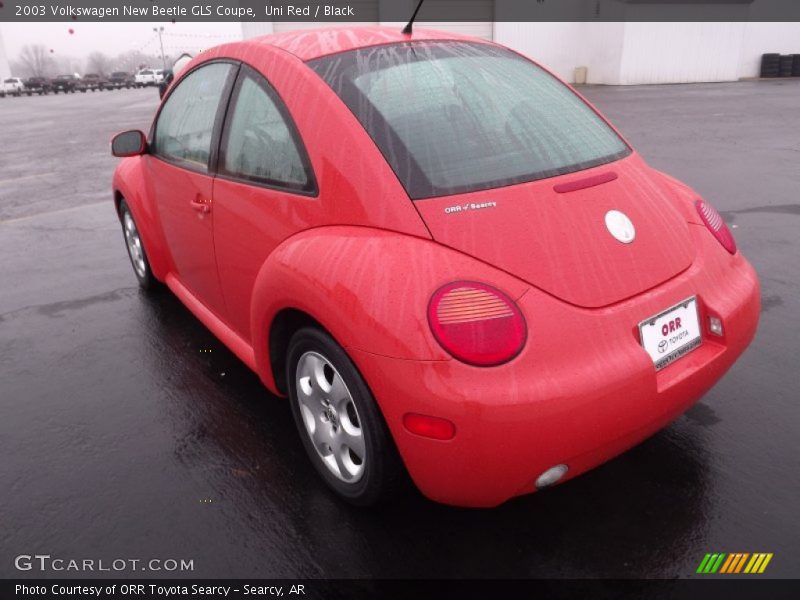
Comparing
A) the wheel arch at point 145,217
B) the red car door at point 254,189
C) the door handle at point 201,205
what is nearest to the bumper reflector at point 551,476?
the red car door at point 254,189

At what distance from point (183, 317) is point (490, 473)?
9.55ft

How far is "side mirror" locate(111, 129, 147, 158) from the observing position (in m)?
3.58

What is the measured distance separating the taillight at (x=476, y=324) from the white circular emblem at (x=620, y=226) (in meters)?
0.54

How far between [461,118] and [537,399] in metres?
1.15

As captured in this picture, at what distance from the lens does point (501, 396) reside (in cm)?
180

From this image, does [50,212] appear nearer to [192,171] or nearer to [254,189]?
[192,171]

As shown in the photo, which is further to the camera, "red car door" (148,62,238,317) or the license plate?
"red car door" (148,62,238,317)

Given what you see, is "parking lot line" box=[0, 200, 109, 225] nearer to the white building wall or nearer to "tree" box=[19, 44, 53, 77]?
the white building wall

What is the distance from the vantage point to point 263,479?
2590 millimetres

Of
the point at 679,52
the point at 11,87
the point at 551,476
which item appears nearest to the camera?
the point at 551,476

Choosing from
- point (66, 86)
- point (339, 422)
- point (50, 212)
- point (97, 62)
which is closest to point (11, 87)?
point (66, 86)

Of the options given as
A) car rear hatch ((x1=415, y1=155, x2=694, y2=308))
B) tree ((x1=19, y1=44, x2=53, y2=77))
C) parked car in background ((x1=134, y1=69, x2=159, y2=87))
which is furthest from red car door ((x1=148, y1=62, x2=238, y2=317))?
tree ((x1=19, y1=44, x2=53, y2=77))

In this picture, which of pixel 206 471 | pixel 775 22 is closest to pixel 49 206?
pixel 206 471

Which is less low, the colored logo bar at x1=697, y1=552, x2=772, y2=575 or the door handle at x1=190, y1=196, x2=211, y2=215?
the door handle at x1=190, y1=196, x2=211, y2=215
